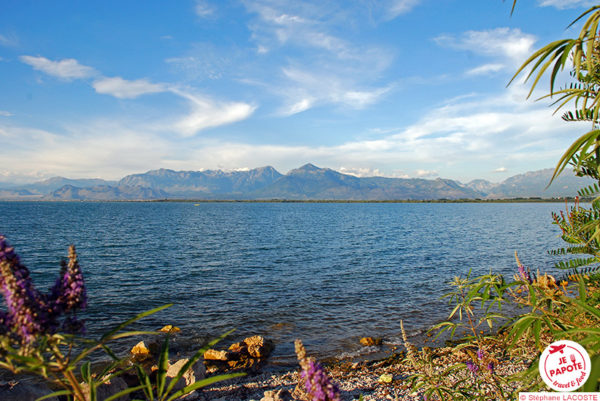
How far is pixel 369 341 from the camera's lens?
16.0m

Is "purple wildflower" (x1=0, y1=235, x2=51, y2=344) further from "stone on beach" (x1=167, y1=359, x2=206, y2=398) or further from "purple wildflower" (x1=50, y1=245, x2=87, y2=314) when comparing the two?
"stone on beach" (x1=167, y1=359, x2=206, y2=398)

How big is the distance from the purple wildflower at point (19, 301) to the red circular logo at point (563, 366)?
3.81m

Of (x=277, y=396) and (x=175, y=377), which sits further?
(x=277, y=396)

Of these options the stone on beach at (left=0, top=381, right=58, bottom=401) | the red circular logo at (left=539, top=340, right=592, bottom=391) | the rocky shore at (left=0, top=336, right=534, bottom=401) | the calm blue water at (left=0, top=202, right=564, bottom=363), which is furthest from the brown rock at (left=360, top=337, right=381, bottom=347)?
the red circular logo at (left=539, top=340, right=592, bottom=391)

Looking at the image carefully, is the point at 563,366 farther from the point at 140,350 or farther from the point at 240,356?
the point at 140,350

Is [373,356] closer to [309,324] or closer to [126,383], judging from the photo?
[309,324]

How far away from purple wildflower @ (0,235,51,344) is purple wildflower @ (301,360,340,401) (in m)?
1.58

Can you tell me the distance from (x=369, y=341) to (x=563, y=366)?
13923mm

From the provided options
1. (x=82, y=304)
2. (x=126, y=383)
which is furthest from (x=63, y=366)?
(x=126, y=383)

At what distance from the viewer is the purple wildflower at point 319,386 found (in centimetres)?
212

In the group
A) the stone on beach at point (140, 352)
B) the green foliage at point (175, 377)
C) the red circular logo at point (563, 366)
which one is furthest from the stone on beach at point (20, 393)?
the red circular logo at point (563, 366)

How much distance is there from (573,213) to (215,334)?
53.2ft

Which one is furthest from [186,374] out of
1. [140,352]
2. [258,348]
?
[140,352]

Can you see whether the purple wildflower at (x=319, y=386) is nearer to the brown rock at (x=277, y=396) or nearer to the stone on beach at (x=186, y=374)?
the brown rock at (x=277, y=396)
